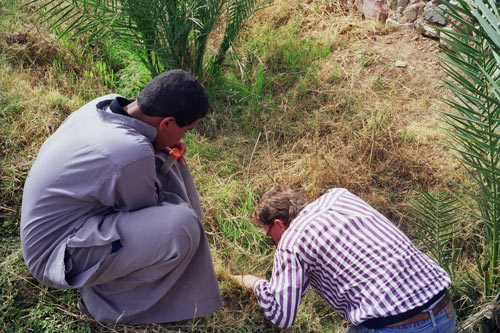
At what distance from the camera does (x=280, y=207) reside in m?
2.40

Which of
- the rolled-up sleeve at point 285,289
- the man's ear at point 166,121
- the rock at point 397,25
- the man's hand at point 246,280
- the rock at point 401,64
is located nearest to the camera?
the rolled-up sleeve at point 285,289

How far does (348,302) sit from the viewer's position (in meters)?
2.13

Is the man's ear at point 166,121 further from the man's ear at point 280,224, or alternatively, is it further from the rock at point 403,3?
the rock at point 403,3

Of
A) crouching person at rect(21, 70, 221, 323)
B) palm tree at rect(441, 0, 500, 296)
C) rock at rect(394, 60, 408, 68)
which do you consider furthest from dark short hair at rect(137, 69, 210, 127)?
rock at rect(394, 60, 408, 68)

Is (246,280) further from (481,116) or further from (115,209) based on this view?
(481,116)

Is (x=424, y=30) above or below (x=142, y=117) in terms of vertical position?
below

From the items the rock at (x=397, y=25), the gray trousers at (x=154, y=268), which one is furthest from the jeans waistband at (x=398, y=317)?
the rock at (x=397, y=25)

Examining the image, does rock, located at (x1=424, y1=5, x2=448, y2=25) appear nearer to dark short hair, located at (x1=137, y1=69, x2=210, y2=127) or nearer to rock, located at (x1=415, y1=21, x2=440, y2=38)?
rock, located at (x1=415, y1=21, x2=440, y2=38)

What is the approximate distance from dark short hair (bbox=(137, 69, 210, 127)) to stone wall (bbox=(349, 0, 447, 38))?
113 inches

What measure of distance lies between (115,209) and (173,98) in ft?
1.81

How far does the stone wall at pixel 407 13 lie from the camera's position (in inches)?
171

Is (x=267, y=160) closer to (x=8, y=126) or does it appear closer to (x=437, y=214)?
(x=437, y=214)

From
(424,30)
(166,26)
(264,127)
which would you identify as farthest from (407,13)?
(166,26)

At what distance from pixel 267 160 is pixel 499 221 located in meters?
1.67
